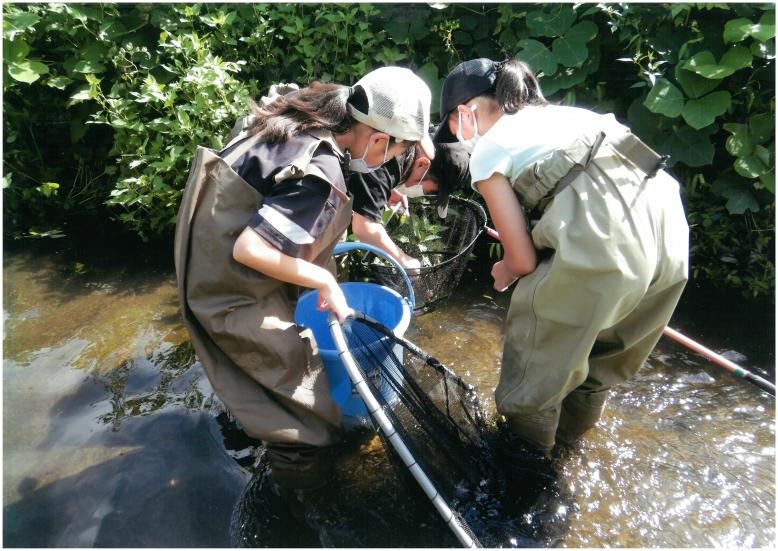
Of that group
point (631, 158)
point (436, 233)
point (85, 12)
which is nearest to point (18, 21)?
point (85, 12)

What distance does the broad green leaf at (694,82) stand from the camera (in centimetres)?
346

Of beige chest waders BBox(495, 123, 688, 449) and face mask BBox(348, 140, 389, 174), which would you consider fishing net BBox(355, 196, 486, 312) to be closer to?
face mask BBox(348, 140, 389, 174)

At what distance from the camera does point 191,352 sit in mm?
3301

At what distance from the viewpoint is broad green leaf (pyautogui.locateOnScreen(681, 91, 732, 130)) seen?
3.40m

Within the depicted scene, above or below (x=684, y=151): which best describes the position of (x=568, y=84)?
above

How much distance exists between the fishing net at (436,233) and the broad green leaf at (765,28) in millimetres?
1876

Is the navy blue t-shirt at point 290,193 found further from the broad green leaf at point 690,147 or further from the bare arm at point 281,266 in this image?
the broad green leaf at point 690,147

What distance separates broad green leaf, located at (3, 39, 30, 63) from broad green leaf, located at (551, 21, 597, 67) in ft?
13.0

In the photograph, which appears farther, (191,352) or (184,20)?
(184,20)

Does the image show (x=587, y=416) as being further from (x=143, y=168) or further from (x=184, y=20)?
(x=184, y=20)

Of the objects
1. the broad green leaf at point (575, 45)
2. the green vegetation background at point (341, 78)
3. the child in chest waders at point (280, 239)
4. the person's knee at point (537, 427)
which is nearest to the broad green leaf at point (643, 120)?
the green vegetation background at point (341, 78)

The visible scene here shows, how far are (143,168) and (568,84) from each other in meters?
3.19

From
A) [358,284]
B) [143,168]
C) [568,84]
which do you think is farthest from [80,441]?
[568,84]

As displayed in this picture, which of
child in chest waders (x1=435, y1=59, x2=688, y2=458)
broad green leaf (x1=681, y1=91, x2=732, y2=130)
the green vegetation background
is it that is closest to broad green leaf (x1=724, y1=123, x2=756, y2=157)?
the green vegetation background
